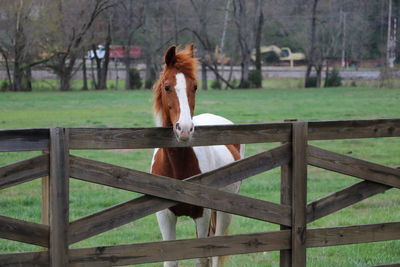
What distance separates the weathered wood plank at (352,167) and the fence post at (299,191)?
0.08m

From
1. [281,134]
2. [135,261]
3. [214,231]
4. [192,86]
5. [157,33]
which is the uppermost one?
[157,33]

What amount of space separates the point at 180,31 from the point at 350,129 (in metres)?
42.0

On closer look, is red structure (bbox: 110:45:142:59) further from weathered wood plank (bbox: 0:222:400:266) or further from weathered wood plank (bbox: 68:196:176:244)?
weathered wood plank (bbox: 68:196:176:244)

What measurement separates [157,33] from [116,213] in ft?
146

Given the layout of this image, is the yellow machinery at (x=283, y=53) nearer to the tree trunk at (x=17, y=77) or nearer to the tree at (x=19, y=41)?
the tree at (x=19, y=41)

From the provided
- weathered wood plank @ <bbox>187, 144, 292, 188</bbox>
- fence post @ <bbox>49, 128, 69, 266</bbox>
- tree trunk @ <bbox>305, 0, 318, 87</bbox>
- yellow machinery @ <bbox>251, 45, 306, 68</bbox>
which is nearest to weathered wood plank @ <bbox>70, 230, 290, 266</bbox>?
fence post @ <bbox>49, 128, 69, 266</bbox>

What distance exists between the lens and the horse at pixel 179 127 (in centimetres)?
466

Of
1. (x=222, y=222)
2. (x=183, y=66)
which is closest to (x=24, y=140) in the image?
(x=183, y=66)

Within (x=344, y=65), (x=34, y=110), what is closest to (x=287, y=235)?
(x=34, y=110)

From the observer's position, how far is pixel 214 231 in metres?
6.86

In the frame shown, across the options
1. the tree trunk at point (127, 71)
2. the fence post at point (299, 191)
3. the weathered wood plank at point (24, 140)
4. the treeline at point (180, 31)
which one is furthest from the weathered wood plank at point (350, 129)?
the tree trunk at point (127, 71)

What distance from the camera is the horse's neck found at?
523 centimetres

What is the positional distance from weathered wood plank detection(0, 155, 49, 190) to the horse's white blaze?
94 centimetres

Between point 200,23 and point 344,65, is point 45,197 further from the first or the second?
point 344,65
